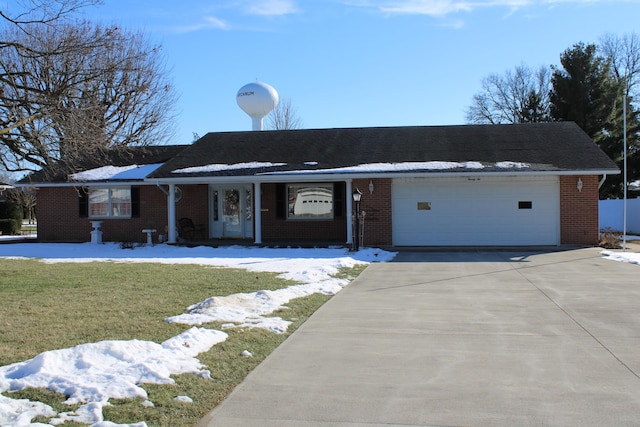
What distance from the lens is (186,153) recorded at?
69.8ft

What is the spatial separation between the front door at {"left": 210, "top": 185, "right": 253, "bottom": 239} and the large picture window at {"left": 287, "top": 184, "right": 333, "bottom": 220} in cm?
173

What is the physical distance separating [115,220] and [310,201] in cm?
757

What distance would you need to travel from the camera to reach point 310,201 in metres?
20.2

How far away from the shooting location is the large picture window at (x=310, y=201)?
20.1 metres

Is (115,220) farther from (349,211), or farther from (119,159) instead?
(349,211)

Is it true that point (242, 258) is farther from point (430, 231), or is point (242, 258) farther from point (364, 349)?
point (364, 349)

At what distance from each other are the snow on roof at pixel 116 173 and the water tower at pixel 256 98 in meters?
5.22

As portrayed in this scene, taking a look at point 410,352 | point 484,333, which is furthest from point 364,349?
point 484,333

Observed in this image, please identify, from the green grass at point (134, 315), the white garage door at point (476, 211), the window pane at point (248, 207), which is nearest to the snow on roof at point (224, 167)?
the window pane at point (248, 207)

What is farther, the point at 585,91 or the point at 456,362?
the point at 585,91

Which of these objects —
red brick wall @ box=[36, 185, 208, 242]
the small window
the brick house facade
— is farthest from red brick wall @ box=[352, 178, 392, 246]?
red brick wall @ box=[36, 185, 208, 242]

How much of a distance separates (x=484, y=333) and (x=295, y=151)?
1453 centimetres

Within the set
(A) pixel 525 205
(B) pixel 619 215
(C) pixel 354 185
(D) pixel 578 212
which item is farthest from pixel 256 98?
(B) pixel 619 215

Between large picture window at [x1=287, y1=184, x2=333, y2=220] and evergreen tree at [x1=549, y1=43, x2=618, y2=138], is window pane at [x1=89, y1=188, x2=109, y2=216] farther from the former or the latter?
evergreen tree at [x1=549, y1=43, x2=618, y2=138]
